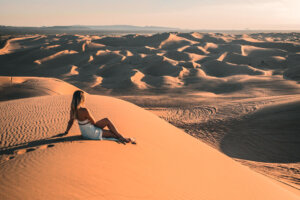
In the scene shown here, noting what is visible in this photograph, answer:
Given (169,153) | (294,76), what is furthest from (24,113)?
(294,76)

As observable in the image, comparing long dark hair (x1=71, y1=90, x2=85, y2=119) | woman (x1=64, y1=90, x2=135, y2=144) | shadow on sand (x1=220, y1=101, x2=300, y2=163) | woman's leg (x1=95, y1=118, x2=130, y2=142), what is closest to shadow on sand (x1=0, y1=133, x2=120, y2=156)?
woman (x1=64, y1=90, x2=135, y2=144)

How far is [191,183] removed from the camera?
4.04 meters

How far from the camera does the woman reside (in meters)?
4.43

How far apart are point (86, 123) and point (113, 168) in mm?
1211

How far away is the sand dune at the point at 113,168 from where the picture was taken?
302cm

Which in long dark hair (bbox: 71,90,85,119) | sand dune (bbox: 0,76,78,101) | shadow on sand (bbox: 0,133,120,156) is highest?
long dark hair (bbox: 71,90,85,119)

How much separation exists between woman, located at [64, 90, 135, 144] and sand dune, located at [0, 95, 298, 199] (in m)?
0.17

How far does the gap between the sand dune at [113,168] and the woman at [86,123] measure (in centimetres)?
17

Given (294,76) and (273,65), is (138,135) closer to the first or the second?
(294,76)

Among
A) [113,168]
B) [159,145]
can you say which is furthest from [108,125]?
[159,145]

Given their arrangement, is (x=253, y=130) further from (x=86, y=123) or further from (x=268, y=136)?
(x=86, y=123)

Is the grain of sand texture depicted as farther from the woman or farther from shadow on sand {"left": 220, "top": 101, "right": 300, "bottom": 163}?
the woman

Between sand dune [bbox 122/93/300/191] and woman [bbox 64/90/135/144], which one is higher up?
woman [bbox 64/90/135/144]

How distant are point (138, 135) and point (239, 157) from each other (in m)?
4.17
